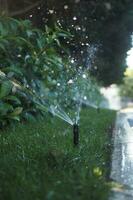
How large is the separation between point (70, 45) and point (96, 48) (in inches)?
78.6

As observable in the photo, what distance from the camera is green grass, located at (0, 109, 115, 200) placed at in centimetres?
389

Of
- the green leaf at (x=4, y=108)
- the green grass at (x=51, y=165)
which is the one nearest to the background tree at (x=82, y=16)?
the green grass at (x=51, y=165)

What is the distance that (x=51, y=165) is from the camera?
5.05 meters

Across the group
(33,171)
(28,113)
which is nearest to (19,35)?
(28,113)

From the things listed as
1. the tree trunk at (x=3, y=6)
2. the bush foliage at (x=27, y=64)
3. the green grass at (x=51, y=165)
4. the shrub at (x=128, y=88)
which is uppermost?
the shrub at (x=128, y=88)

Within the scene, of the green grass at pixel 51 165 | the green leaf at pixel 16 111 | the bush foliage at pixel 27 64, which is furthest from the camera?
the bush foliage at pixel 27 64

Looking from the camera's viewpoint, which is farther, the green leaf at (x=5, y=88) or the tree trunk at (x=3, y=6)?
the tree trunk at (x=3, y=6)

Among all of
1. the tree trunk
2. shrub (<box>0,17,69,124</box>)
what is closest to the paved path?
shrub (<box>0,17,69,124</box>)

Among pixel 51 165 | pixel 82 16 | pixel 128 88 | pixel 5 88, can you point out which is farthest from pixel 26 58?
pixel 128 88

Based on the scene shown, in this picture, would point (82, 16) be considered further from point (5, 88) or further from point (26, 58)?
point (5, 88)

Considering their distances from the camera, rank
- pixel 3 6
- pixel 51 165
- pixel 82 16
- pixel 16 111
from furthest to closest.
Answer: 1. pixel 82 16
2. pixel 3 6
3. pixel 16 111
4. pixel 51 165

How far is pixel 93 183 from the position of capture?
154 inches

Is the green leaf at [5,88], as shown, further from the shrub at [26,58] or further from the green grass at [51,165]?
the green grass at [51,165]

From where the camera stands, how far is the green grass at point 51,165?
3.89 meters
